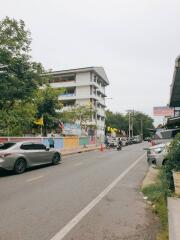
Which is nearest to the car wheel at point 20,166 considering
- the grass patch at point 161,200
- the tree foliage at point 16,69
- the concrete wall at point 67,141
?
the tree foliage at point 16,69

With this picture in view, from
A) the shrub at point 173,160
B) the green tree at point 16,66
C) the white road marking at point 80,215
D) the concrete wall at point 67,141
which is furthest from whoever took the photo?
the concrete wall at point 67,141

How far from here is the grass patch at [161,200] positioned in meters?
6.02

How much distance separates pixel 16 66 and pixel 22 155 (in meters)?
6.19

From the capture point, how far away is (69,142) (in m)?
41.2

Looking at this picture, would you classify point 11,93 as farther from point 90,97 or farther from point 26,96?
point 90,97

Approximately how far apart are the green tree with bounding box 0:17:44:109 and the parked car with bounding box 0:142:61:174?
3.70 meters

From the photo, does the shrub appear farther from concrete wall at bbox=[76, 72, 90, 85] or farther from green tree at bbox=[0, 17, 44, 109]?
concrete wall at bbox=[76, 72, 90, 85]

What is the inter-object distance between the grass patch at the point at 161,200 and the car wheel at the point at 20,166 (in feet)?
23.5

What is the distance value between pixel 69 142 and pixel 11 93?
2295cm

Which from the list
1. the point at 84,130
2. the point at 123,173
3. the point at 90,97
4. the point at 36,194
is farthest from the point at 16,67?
the point at 90,97

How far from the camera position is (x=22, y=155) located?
1562 centimetres

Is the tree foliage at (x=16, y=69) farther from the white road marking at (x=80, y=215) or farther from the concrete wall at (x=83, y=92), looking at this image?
the concrete wall at (x=83, y=92)

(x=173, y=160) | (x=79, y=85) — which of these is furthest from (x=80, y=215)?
(x=79, y=85)

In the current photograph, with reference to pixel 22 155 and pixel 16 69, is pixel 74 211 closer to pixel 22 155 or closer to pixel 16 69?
pixel 22 155
